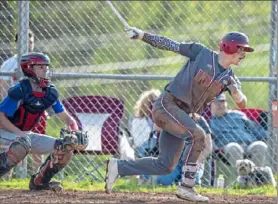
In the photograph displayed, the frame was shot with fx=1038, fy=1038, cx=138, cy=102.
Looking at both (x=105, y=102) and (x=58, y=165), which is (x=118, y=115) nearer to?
(x=105, y=102)

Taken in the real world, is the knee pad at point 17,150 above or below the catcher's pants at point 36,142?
below

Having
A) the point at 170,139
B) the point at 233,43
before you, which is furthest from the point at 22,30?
the point at 233,43

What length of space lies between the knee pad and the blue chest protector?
0.61m

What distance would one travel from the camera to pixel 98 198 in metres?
9.45

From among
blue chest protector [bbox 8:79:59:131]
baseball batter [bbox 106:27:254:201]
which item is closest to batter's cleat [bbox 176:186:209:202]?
baseball batter [bbox 106:27:254:201]

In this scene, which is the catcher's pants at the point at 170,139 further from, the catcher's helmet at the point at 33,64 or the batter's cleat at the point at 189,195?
the catcher's helmet at the point at 33,64

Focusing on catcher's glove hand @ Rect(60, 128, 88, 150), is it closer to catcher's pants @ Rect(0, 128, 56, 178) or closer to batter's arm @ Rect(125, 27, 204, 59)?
catcher's pants @ Rect(0, 128, 56, 178)

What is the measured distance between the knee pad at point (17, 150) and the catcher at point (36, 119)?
32 cm

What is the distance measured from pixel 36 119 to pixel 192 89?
5.28 feet

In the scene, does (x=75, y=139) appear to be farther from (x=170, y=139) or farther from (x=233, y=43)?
(x=233, y=43)

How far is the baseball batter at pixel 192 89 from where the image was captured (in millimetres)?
9320

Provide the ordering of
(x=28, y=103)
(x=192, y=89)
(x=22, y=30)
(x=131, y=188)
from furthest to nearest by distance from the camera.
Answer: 1. (x=22, y=30)
2. (x=131, y=188)
3. (x=28, y=103)
4. (x=192, y=89)

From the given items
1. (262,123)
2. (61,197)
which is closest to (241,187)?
(262,123)

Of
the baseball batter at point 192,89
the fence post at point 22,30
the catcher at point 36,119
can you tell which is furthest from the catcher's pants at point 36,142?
the fence post at point 22,30
